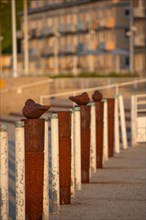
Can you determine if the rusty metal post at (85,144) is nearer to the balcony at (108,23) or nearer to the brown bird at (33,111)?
the brown bird at (33,111)

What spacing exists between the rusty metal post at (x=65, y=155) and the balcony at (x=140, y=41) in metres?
64.5

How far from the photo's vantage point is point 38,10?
92438 mm

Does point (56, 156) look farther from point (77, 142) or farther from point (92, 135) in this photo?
Result: point (92, 135)

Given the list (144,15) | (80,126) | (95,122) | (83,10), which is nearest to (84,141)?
(80,126)

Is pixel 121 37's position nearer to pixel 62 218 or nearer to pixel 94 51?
pixel 94 51

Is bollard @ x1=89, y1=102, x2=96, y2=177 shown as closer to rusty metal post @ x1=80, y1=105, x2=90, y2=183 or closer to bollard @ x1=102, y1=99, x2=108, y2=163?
rusty metal post @ x1=80, y1=105, x2=90, y2=183

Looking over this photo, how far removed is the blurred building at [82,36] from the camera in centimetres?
7794

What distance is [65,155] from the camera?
10633 mm

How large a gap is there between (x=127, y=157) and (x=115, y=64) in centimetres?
6263

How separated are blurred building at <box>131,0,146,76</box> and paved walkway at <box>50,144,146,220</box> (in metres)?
60.1

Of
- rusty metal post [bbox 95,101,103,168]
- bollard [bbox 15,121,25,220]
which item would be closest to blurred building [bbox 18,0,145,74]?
rusty metal post [bbox 95,101,103,168]

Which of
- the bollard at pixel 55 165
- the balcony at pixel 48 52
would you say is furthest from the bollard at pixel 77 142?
the balcony at pixel 48 52

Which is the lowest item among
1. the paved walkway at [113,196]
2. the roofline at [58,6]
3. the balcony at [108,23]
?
the paved walkway at [113,196]

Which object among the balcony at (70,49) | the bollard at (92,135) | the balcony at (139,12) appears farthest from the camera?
the balcony at (70,49)
